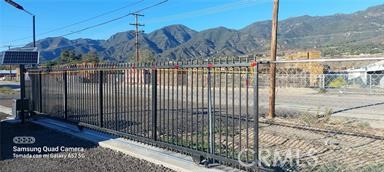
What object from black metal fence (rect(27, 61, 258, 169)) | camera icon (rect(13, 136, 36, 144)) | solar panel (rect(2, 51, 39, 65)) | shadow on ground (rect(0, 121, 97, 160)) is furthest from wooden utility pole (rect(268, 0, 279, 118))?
solar panel (rect(2, 51, 39, 65))

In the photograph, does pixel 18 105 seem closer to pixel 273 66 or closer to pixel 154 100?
pixel 154 100

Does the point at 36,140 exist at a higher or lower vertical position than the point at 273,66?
lower

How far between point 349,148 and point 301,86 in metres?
21.2

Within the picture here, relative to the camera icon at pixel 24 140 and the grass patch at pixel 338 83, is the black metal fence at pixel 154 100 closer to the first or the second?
the camera icon at pixel 24 140

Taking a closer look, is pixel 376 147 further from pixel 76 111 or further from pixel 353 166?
pixel 76 111

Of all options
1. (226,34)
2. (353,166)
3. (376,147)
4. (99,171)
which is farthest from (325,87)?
(226,34)

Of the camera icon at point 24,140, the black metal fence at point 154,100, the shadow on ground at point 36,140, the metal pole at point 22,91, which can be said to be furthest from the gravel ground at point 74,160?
the metal pole at point 22,91

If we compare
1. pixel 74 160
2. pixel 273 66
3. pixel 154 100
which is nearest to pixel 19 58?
pixel 74 160

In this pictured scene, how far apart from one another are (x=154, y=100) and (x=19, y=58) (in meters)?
7.26

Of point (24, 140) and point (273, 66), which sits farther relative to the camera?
point (273, 66)

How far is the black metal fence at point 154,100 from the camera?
Answer: 7277 mm

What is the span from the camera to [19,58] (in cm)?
1381

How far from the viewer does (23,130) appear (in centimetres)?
1184

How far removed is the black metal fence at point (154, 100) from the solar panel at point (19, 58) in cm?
45
